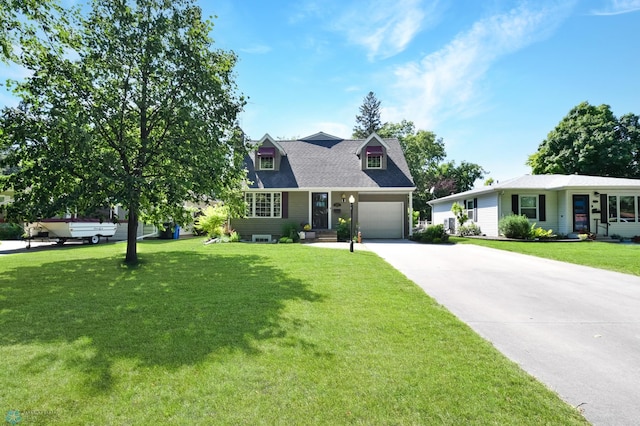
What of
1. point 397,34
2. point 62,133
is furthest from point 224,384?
point 397,34

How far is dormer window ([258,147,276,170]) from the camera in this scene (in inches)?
748

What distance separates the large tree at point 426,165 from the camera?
3856 cm

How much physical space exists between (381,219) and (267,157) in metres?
7.86

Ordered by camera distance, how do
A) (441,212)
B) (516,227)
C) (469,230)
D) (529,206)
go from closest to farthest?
(516,227)
(529,206)
(469,230)
(441,212)

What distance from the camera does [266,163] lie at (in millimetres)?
19203

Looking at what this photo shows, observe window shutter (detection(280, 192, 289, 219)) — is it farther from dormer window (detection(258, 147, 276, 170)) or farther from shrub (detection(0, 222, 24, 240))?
shrub (detection(0, 222, 24, 240))

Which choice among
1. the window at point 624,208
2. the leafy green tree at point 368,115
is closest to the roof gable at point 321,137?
the window at point 624,208

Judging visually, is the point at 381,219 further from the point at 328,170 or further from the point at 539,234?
the point at 539,234

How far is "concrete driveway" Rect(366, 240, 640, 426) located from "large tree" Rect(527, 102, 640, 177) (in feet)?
83.4

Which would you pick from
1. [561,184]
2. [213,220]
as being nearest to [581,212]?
[561,184]

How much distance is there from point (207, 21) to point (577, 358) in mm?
11280

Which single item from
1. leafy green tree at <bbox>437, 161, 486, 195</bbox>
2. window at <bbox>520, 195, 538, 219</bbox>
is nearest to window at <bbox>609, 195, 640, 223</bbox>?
window at <bbox>520, 195, 538, 219</bbox>

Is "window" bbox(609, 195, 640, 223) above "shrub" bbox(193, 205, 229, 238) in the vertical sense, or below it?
above

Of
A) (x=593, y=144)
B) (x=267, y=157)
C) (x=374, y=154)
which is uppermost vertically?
(x=593, y=144)
